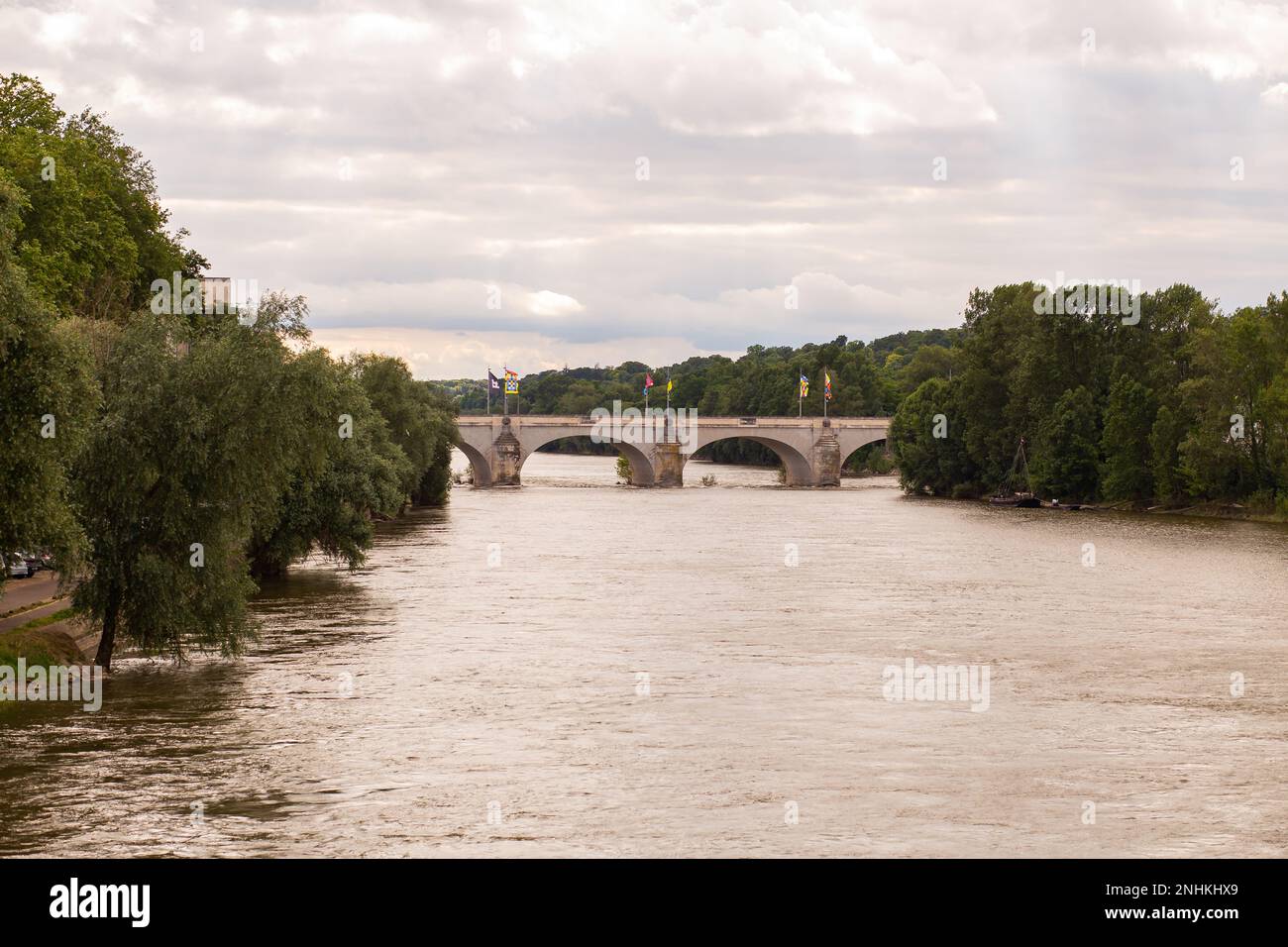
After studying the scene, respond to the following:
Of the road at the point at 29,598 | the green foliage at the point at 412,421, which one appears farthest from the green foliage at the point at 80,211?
the green foliage at the point at 412,421

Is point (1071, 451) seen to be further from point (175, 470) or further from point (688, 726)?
point (175, 470)

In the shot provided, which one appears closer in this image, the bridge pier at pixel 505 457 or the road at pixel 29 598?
the road at pixel 29 598

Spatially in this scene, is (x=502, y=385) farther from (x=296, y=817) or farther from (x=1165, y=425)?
(x=296, y=817)

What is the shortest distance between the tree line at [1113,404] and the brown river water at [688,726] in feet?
103

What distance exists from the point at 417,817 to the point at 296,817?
65.4 inches

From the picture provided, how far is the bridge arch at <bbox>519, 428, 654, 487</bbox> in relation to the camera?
128 metres

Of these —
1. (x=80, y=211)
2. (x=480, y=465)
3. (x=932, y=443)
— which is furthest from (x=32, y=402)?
(x=480, y=465)

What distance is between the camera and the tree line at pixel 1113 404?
83.2 m

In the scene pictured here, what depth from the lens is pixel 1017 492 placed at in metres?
104

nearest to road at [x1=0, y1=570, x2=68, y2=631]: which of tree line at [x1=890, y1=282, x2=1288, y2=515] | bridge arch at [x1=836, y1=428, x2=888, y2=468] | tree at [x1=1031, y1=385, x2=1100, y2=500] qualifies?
tree line at [x1=890, y1=282, x2=1288, y2=515]

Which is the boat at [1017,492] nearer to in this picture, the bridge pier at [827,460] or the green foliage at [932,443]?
the green foliage at [932,443]

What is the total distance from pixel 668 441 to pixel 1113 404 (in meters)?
43.3

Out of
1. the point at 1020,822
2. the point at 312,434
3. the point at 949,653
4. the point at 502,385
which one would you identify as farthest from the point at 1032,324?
the point at 1020,822
